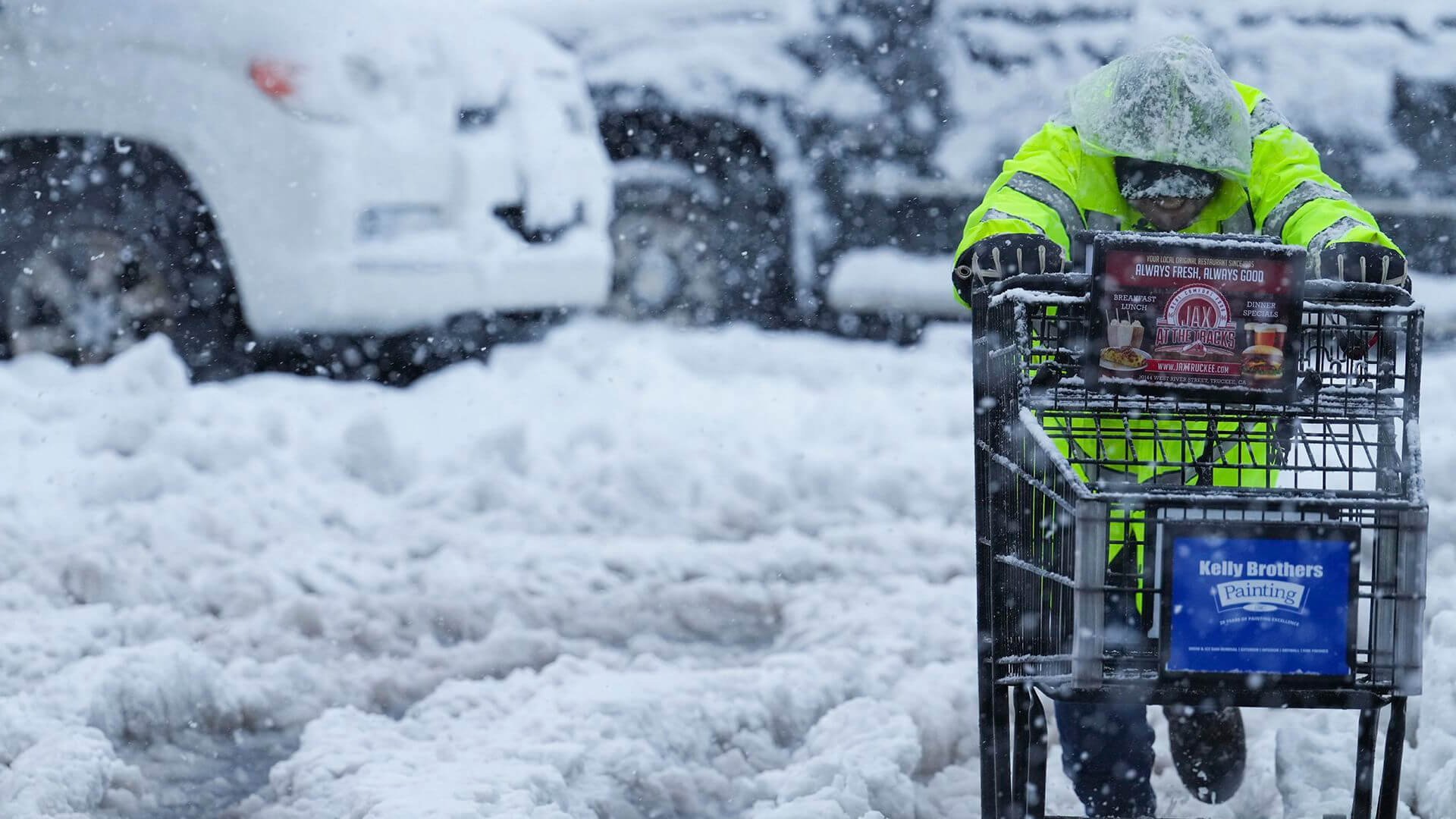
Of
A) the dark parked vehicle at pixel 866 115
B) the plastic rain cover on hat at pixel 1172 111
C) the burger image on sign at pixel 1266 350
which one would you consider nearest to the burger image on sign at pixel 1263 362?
the burger image on sign at pixel 1266 350

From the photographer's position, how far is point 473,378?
6383 millimetres

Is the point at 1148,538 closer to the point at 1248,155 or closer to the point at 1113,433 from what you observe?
the point at 1113,433

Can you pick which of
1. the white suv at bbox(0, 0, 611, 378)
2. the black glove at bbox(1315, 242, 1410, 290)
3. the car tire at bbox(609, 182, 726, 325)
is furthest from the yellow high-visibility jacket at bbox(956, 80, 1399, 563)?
the car tire at bbox(609, 182, 726, 325)

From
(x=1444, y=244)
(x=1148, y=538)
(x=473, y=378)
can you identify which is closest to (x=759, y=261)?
(x=473, y=378)

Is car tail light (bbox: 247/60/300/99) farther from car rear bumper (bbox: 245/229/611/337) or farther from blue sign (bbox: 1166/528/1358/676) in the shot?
blue sign (bbox: 1166/528/1358/676)

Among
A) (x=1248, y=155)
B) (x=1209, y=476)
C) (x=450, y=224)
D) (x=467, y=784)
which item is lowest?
(x=467, y=784)

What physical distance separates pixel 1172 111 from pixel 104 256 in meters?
4.30

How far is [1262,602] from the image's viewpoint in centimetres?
216

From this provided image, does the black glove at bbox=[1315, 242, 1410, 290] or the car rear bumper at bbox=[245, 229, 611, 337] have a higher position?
the car rear bumper at bbox=[245, 229, 611, 337]

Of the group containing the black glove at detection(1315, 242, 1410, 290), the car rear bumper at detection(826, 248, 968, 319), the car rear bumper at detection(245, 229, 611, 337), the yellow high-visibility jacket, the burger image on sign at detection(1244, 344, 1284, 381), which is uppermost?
the car rear bumper at detection(826, 248, 968, 319)

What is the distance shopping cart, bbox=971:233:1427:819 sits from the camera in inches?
84.7

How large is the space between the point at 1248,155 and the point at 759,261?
4920 millimetres

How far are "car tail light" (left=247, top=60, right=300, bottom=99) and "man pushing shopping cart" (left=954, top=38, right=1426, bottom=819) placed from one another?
3415mm

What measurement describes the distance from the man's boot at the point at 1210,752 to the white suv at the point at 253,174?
351 centimetres
